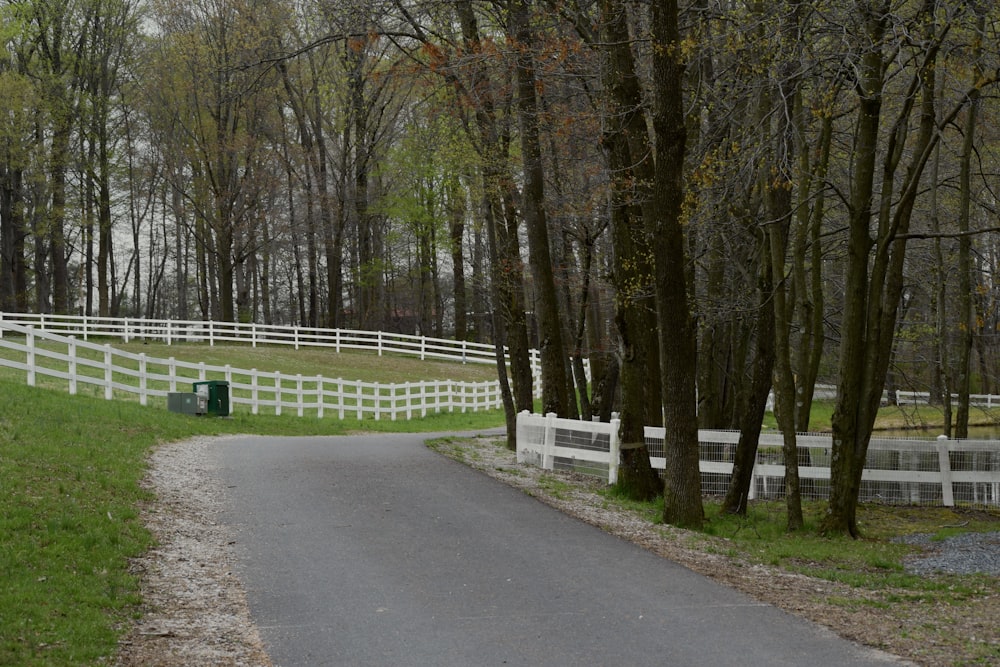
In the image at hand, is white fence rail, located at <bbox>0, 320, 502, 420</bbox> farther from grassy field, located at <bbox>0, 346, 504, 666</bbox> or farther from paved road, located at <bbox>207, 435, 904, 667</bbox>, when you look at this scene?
paved road, located at <bbox>207, 435, 904, 667</bbox>

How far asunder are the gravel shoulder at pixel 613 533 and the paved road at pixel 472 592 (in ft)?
0.79

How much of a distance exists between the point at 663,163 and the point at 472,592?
18.8 ft

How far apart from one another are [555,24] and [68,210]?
107ft

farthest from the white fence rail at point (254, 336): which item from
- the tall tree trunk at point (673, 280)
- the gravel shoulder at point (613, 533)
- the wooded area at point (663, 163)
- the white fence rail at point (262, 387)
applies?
the gravel shoulder at point (613, 533)

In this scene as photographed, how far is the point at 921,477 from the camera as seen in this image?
15727 mm

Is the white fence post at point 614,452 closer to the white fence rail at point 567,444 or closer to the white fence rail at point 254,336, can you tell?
the white fence rail at point 567,444

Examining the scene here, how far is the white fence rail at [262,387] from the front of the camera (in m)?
24.3

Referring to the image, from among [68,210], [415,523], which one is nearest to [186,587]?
[415,523]

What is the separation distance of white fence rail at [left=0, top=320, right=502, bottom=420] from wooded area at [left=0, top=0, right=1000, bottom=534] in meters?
4.75

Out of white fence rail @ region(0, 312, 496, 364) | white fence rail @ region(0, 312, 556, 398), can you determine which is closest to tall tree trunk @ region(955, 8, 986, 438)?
white fence rail @ region(0, 312, 556, 398)

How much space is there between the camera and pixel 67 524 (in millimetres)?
9398

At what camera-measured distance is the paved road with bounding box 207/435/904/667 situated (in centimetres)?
668

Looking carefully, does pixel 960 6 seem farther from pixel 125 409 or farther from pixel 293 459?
pixel 125 409

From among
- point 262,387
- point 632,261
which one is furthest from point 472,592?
point 262,387
